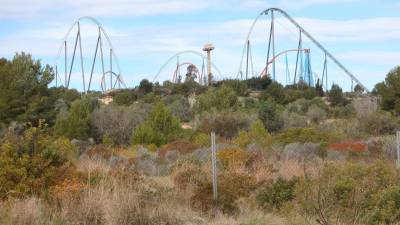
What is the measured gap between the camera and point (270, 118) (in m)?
51.0

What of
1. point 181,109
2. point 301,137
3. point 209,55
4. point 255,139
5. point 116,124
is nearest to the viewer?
point 301,137

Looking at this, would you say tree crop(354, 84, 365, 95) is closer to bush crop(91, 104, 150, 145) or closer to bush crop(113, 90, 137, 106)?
bush crop(113, 90, 137, 106)

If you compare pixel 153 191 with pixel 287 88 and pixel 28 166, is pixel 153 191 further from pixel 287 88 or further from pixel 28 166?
pixel 287 88

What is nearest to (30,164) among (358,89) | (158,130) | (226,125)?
(158,130)

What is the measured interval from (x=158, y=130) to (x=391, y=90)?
31819 millimetres

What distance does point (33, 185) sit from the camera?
1134 cm

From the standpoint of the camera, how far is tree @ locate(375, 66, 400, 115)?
63.6m

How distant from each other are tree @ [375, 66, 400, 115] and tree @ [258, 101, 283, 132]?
17188mm

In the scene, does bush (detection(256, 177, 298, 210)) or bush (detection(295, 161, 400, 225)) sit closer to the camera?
bush (detection(295, 161, 400, 225))

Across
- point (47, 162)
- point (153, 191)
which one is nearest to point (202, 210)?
point (153, 191)

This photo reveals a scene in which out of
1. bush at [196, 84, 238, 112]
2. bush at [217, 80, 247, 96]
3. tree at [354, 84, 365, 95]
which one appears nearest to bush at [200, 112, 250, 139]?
bush at [196, 84, 238, 112]

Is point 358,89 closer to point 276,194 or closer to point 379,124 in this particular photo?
point 379,124

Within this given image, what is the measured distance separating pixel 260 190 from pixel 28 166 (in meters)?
4.36

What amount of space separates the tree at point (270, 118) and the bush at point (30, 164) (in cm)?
3853
